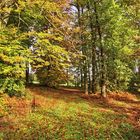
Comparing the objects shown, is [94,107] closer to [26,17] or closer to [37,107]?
[37,107]

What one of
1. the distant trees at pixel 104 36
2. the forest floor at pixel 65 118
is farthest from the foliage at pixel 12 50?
the distant trees at pixel 104 36

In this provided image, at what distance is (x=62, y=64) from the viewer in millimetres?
15469

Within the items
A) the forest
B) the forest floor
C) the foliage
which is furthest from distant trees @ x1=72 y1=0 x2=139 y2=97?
the foliage

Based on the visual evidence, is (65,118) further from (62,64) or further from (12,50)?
(62,64)

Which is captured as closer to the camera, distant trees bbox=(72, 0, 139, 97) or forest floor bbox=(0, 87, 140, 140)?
forest floor bbox=(0, 87, 140, 140)

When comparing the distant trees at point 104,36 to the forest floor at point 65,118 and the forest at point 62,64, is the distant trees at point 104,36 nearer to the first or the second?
the forest at point 62,64

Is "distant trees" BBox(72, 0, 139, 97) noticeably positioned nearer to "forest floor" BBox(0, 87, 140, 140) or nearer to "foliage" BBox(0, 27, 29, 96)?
"forest floor" BBox(0, 87, 140, 140)

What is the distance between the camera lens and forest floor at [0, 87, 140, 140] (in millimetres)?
17203

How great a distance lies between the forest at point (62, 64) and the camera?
16.8 meters

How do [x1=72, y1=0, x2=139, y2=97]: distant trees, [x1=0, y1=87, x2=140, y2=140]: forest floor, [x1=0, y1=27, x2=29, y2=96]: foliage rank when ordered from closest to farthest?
[x1=0, y1=27, x2=29, y2=96]: foliage, [x1=0, y1=87, x2=140, y2=140]: forest floor, [x1=72, y1=0, x2=139, y2=97]: distant trees

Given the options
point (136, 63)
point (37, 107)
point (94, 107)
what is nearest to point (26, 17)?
point (37, 107)

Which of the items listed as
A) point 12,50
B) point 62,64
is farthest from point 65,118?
point 62,64

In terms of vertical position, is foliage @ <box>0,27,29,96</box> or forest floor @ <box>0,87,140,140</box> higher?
foliage @ <box>0,27,29,96</box>

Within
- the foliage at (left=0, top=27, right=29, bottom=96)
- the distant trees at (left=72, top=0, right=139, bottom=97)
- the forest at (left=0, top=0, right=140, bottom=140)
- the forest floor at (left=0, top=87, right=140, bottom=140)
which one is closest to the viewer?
the forest at (left=0, top=0, right=140, bottom=140)
